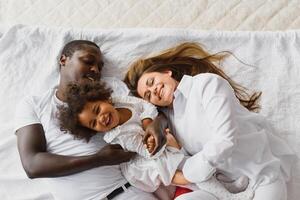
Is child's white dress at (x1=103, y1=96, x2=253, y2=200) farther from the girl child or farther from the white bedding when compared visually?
the white bedding

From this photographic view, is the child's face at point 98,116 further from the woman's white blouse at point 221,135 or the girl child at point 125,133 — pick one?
the woman's white blouse at point 221,135

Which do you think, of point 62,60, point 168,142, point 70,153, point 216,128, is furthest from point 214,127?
point 62,60

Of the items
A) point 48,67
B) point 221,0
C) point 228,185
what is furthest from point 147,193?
point 221,0

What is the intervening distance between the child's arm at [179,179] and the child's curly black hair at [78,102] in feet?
0.68

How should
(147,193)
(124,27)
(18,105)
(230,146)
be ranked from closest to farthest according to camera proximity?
(230,146), (147,193), (18,105), (124,27)

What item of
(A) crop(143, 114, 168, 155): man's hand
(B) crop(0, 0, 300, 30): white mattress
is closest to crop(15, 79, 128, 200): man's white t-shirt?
(A) crop(143, 114, 168, 155): man's hand

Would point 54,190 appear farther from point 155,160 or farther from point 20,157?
point 155,160

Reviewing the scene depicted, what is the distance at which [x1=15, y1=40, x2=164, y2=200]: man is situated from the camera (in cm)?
111

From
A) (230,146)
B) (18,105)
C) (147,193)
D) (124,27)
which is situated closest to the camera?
(230,146)

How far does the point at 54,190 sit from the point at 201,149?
356 millimetres

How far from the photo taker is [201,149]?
1.16 metres

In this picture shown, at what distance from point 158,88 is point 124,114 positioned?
11 centimetres

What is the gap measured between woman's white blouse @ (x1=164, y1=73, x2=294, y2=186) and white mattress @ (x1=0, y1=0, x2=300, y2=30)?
32 cm

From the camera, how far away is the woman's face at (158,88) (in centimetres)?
118
